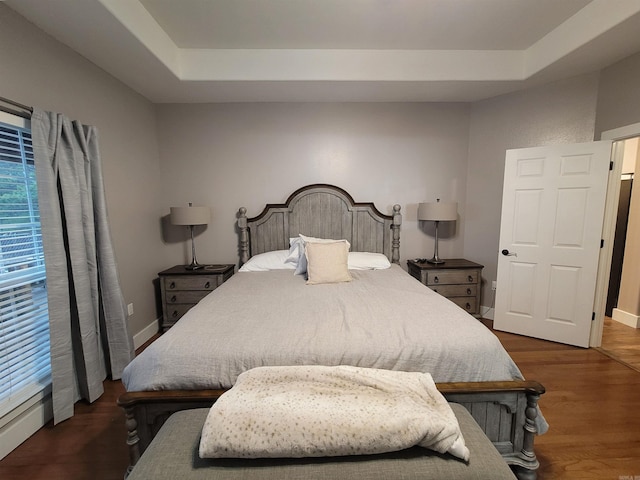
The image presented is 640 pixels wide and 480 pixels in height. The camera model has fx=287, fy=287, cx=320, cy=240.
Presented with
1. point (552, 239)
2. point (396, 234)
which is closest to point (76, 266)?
point (396, 234)

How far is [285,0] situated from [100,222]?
82.4 inches

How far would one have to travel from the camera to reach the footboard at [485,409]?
4.22 ft

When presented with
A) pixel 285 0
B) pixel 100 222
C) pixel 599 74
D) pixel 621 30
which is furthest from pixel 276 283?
pixel 599 74

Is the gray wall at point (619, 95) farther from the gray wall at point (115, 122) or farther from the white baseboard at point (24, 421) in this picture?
the white baseboard at point (24, 421)

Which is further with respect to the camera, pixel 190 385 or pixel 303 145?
pixel 303 145

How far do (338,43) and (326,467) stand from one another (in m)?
2.96

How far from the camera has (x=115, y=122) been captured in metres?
2.58

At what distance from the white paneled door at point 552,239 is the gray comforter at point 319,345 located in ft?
5.76

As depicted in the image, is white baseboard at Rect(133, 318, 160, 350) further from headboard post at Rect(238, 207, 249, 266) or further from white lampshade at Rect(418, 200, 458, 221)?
white lampshade at Rect(418, 200, 458, 221)

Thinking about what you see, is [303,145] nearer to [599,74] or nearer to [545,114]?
[545,114]

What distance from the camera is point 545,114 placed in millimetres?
2916

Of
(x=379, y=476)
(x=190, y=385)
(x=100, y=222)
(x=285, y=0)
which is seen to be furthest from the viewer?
(x=100, y=222)

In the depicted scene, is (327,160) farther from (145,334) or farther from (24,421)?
(24,421)

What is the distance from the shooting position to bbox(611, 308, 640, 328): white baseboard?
3.18 metres
